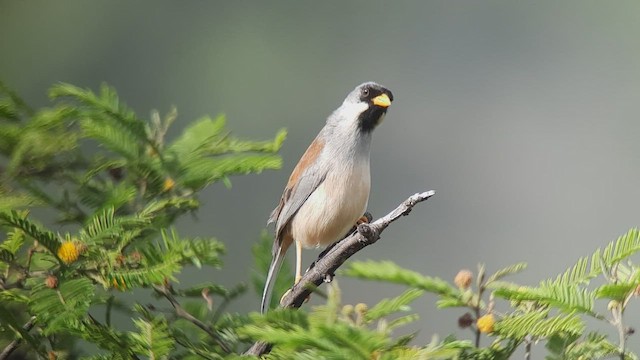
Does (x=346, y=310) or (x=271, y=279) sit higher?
(x=271, y=279)

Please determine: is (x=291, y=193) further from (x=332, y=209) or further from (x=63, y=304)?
(x=63, y=304)

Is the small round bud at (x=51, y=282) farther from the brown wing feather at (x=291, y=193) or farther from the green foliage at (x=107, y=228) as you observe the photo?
the brown wing feather at (x=291, y=193)

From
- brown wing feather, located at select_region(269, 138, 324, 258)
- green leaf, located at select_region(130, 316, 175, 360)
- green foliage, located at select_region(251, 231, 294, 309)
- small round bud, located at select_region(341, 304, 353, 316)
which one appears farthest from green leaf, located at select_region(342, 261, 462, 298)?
brown wing feather, located at select_region(269, 138, 324, 258)

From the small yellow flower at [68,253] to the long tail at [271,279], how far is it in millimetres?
244

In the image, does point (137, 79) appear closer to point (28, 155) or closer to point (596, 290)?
point (28, 155)

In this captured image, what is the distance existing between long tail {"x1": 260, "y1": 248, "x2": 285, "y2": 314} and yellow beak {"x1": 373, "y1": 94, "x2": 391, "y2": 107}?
0.76 ft

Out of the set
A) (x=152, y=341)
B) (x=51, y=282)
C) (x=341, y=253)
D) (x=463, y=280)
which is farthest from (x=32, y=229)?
(x=463, y=280)

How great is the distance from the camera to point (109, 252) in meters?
0.89

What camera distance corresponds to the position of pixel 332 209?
1.14 metres

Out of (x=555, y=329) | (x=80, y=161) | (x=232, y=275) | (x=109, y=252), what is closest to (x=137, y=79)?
(x=232, y=275)

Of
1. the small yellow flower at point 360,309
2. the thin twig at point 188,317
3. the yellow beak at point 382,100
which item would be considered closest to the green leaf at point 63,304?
the thin twig at point 188,317

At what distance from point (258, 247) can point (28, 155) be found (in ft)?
1.03

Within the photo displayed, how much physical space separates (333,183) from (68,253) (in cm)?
42

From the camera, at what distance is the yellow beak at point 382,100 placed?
1.10 m
